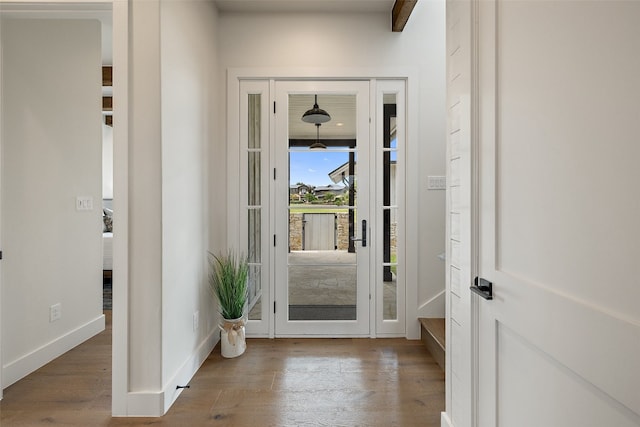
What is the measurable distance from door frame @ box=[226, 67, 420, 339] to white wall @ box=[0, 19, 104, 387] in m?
1.18

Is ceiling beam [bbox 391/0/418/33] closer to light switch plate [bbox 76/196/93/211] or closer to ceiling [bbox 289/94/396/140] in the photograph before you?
ceiling [bbox 289/94/396/140]

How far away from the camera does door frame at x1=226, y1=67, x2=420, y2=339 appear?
2855 millimetres

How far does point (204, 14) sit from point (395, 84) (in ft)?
5.37

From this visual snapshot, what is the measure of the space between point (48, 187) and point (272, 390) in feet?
7.34

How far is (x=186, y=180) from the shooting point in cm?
222

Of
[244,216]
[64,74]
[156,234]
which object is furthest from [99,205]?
[156,234]

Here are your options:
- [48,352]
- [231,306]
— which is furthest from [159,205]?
[48,352]

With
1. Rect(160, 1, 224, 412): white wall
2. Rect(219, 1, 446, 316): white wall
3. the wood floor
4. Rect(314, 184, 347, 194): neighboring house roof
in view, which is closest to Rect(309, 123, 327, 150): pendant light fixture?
Rect(314, 184, 347, 194): neighboring house roof

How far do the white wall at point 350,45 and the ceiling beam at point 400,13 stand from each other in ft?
0.22

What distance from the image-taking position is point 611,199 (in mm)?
728

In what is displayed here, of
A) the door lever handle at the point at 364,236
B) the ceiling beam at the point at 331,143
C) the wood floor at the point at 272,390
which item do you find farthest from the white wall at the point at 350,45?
the wood floor at the point at 272,390

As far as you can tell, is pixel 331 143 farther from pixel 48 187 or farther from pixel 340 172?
pixel 48 187

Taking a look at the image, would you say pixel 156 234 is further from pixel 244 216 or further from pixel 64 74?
pixel 64 74

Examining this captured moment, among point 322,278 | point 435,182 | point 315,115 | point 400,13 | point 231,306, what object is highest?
point 400,13
